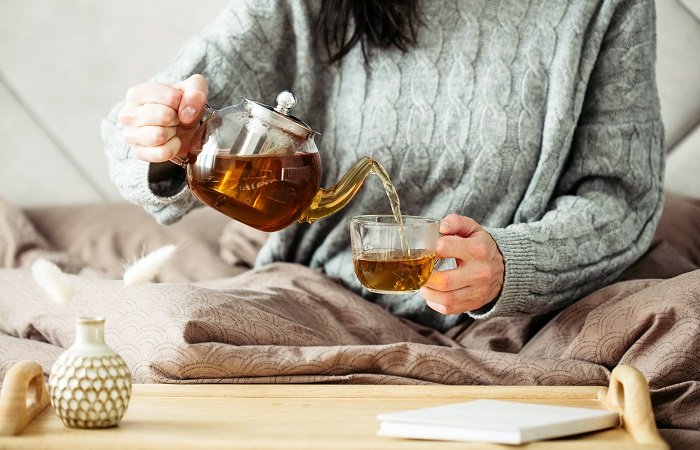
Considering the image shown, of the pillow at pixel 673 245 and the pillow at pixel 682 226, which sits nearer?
the pillow at pixel 673 245

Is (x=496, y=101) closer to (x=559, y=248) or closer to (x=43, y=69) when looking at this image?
(x=559, y=248)

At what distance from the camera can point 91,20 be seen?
239 centimetres

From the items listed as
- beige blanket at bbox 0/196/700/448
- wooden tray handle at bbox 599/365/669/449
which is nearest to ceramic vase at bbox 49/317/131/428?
beige blanket at bbox 0/196/700/448

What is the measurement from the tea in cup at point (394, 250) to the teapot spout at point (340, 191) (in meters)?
0.07

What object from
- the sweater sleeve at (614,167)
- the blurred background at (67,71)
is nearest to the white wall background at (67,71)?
the blurred background at (67,71)

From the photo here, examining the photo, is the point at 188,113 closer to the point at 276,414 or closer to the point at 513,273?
the point at 276,414

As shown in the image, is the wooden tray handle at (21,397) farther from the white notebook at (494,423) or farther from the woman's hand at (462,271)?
the woman's hand at (462,271)

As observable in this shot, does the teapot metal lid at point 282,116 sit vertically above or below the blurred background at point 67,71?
above

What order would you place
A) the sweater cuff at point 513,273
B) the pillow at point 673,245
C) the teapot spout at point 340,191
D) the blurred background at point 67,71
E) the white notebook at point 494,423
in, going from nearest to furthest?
the white notebook at point 494,423, the teapot spout at point 340,191, the sweater cuff at point 513,273, the pillow at point 673,245, the blurred background at point 67,71

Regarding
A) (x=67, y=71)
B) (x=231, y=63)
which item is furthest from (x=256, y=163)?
(x=67, y=71)

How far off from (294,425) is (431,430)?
0.15m

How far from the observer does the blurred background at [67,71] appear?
A: 2.39 m

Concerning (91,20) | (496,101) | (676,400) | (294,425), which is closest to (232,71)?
(496,101)

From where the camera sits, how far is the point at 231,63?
1.51 meters
